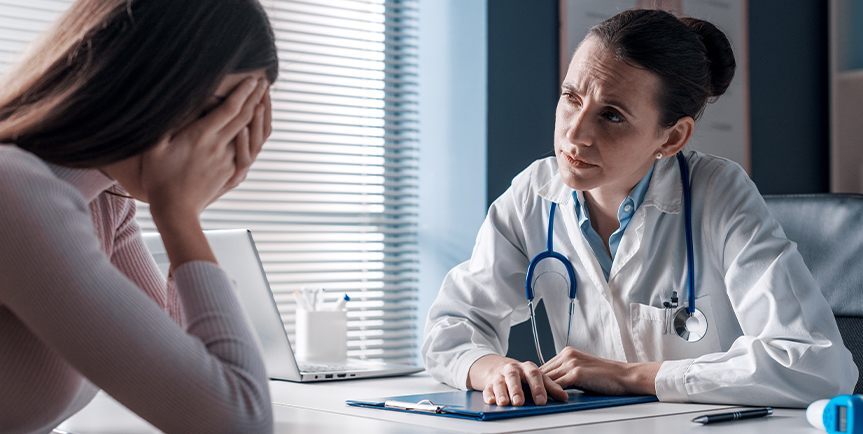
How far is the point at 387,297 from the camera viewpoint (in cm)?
246

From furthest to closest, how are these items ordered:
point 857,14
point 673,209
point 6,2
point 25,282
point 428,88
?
1. point 857,14
2. point 428,88
3. point 6,2
4. point 673,209
5. point 25,282

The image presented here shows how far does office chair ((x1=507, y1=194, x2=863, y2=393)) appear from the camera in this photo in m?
1.48

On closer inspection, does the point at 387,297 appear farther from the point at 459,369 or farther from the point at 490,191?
the point at 459,369

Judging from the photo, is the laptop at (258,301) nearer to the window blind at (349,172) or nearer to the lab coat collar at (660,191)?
the lab coat collar at (660,191)

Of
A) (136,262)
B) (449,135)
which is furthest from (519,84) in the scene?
(136,262)

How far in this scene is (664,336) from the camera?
140 centimetres

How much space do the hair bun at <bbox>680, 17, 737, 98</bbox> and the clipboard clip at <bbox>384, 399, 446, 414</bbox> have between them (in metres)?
0.92

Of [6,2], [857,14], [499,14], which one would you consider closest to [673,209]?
[499,14]

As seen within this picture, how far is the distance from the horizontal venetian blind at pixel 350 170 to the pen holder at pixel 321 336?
73cm

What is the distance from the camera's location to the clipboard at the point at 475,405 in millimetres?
976

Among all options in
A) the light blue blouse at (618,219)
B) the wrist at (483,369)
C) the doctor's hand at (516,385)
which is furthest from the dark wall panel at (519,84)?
the doctor's hand at (516,385)

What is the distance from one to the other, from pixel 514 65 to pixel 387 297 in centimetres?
85

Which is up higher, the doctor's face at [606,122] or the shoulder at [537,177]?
the doctor's face at [606,122]

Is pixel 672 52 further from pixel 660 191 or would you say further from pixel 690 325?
pixel 690 325
